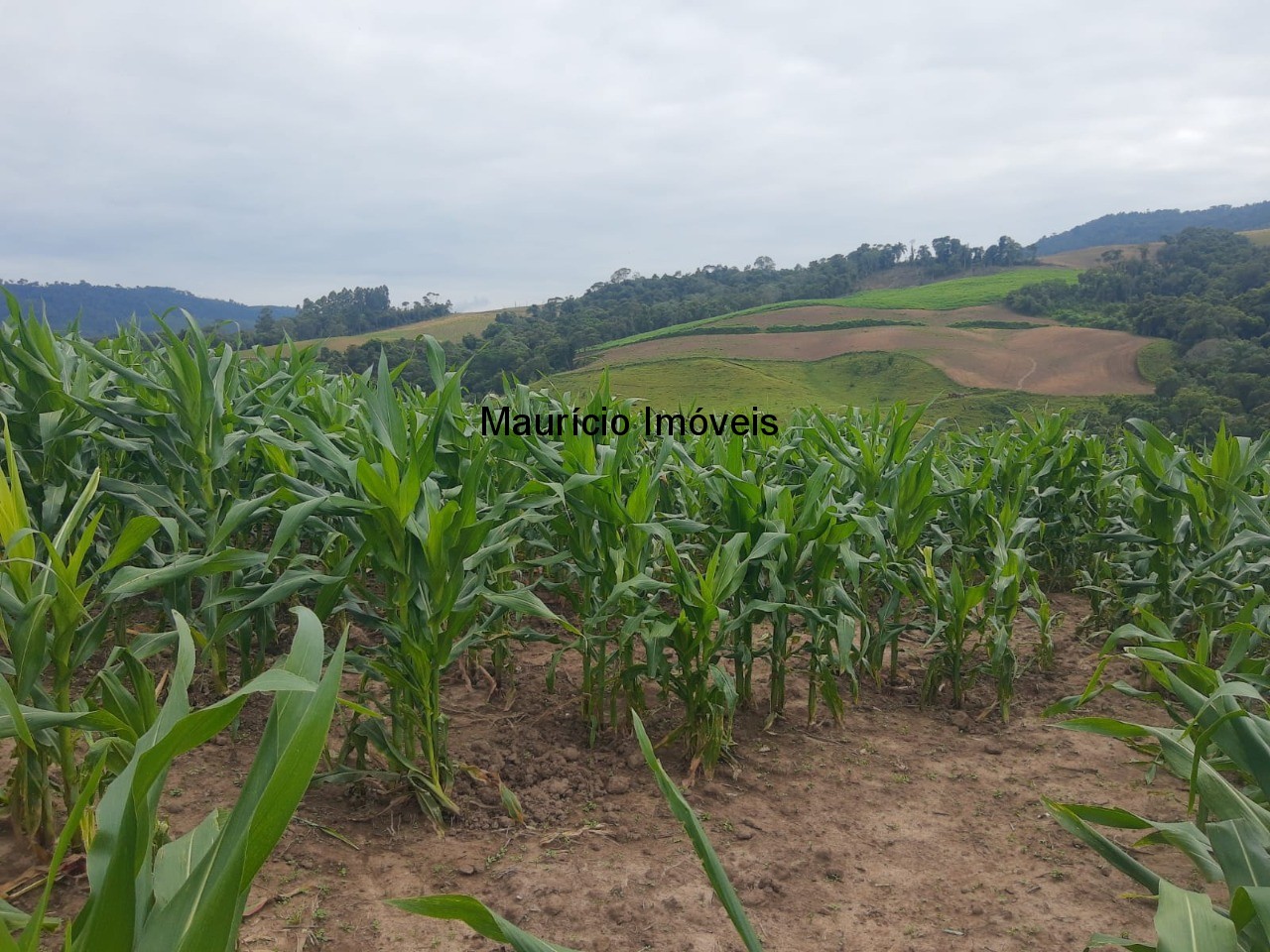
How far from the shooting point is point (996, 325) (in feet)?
196

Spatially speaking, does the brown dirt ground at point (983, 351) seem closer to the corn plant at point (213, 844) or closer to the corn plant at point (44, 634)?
the corn plant at point (44, 634)

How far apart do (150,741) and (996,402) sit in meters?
44.2

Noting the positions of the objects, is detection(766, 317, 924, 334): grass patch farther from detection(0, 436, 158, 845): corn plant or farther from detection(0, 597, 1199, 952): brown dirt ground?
detection(0, 436, 158, 845): corn plant

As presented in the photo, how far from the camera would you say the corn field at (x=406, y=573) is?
1998mm

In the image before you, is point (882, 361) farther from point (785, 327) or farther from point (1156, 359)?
point (1156, 359)

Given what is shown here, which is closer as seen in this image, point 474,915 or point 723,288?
point 474,915

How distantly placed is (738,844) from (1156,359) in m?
49.6

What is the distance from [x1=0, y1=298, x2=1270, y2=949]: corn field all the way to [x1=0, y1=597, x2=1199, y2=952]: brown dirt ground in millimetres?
185

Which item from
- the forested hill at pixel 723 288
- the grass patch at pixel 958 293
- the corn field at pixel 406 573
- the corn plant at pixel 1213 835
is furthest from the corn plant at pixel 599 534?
the grass patch at pixel 958 293

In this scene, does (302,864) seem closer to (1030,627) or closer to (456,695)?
(456,695)

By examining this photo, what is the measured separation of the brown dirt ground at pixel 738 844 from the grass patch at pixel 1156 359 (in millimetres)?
44537

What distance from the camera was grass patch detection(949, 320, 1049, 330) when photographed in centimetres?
5881

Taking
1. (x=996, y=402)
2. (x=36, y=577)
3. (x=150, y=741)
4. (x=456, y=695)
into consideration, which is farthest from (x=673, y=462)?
(x=996, y=402)

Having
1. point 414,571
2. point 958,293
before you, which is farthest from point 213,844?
point 958,293
